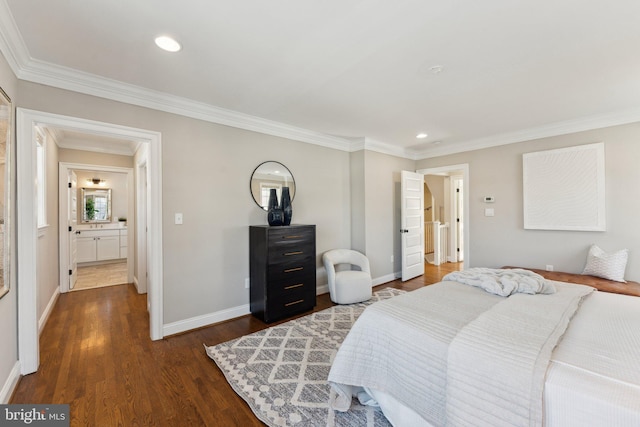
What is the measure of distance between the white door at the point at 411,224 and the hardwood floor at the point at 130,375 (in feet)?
9.08

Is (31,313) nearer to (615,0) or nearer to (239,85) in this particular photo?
(239,85)

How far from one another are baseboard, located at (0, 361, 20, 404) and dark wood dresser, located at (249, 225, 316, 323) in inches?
73.6

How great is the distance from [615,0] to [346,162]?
127 inches

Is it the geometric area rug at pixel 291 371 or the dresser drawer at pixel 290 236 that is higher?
the dresser drawer at pixel 290 236

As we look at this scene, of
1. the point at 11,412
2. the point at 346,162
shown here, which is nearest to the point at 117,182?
the point at 346,162

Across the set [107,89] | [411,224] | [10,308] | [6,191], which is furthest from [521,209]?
[10,308]

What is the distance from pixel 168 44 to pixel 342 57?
121cm

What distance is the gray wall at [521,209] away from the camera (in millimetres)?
3154

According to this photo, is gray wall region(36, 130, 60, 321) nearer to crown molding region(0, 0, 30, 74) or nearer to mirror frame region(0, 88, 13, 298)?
mirror frame region(0, 88, 13, 298)

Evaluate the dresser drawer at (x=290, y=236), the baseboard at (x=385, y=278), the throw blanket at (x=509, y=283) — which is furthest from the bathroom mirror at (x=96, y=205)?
the throw blanket at (x=509, y=283)

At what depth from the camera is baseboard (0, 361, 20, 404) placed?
5.63 feet

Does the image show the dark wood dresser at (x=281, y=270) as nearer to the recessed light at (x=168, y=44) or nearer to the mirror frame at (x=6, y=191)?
the recessed light at (x=168, y=44)

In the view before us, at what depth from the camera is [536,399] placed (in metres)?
0.98

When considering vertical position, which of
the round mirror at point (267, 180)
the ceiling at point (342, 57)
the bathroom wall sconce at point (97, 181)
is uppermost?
the ceiling at point (342, 57)
